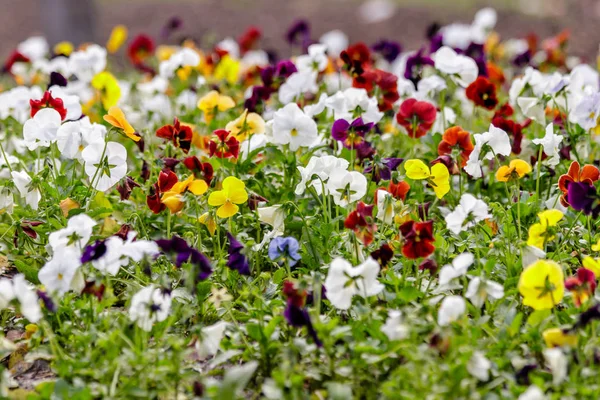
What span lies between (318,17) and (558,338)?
33.4 ft

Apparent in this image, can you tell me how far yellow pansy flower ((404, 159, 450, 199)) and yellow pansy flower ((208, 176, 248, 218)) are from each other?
526 mm

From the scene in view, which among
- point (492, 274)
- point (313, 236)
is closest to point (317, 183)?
point (313, 236)

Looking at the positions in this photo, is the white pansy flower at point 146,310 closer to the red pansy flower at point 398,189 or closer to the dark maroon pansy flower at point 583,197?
the red pansy flower at point 398,189

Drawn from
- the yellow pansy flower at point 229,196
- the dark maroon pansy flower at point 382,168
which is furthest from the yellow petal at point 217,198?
the dark maroon pansy flower at point 382,168

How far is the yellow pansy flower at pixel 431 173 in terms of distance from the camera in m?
2.68

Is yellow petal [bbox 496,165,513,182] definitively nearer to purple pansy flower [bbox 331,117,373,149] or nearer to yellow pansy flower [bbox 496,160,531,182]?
yellow pansy flower [bbox 496,160,531,182]

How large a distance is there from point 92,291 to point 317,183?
0.85 m

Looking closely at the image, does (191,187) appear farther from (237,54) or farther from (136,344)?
(237,54)

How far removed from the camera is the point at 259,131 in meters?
3.33

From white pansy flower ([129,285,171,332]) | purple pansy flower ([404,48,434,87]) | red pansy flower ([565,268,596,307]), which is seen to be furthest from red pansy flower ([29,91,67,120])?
red pansy flower ([565,268,596,307])

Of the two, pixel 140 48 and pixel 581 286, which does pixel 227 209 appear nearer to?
pixel 581 286

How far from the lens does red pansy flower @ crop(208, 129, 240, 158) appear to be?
9.79ft

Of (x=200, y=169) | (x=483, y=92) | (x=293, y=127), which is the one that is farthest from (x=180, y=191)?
(x=483, y=92)

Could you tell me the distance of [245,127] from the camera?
10.6 ft
